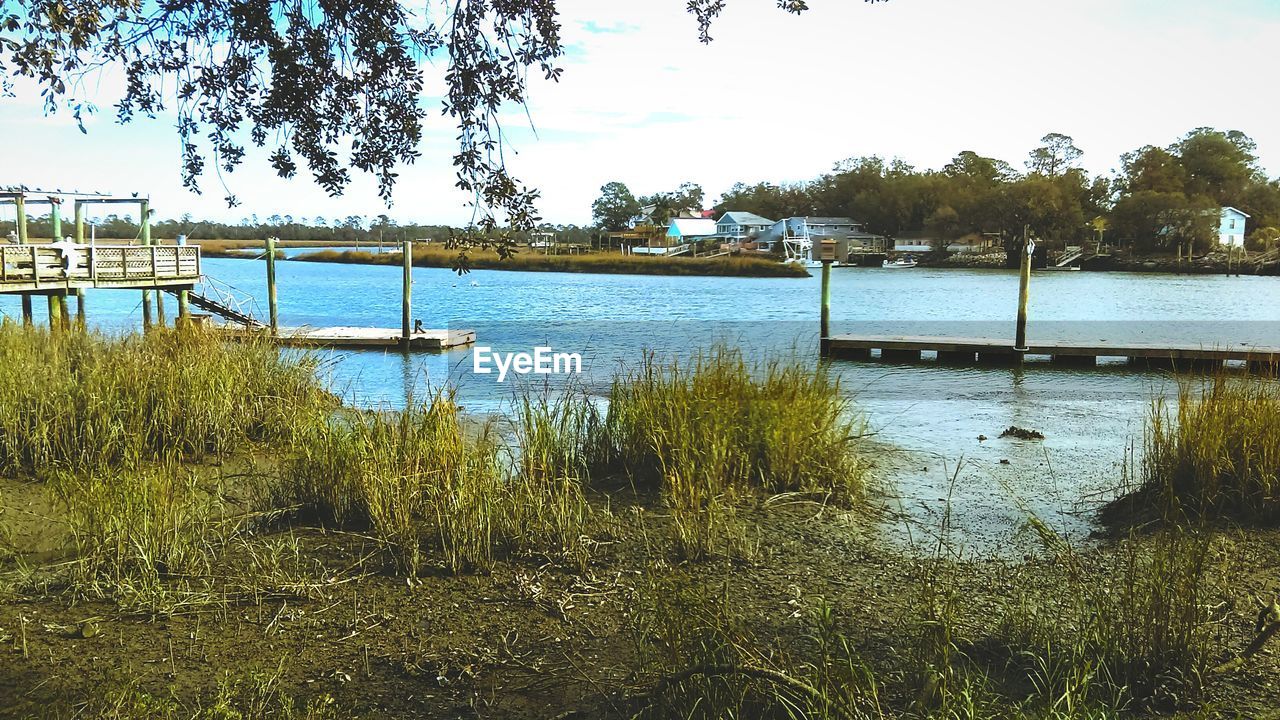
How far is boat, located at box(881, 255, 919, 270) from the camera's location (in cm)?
12738

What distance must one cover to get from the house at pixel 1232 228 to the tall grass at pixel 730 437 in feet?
391

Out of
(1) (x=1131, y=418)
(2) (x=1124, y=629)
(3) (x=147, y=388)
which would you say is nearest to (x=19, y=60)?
(3) (x=147, y=388)

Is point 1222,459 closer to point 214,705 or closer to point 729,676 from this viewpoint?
point 729,676

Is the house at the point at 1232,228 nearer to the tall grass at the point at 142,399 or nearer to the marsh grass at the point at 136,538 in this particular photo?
the tall grass at the point at 142,399

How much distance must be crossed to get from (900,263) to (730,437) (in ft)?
420

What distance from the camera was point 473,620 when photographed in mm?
4605

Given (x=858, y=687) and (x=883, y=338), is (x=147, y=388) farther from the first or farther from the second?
(x=883, y=338)

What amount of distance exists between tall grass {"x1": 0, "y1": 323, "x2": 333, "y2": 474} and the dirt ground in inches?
82.4

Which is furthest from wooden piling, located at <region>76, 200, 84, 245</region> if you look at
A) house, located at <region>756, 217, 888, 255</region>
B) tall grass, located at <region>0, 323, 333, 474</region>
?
house, located at <region>756, 217, 888, 255</region>

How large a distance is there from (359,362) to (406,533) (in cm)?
1833

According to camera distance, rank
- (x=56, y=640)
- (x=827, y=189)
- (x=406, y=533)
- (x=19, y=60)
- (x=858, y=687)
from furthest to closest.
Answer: (x=827, y=189), (x=406, y=533), (x=19, y=60), (x=56, y=640), (x=858, y=687)

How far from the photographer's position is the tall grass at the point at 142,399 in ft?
26.5

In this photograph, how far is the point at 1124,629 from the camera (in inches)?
159

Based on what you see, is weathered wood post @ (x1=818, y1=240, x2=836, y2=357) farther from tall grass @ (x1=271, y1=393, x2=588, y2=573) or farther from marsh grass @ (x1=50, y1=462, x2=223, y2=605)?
marsh grass @ (x1=50, y1=462, x2=223, y2=605)
